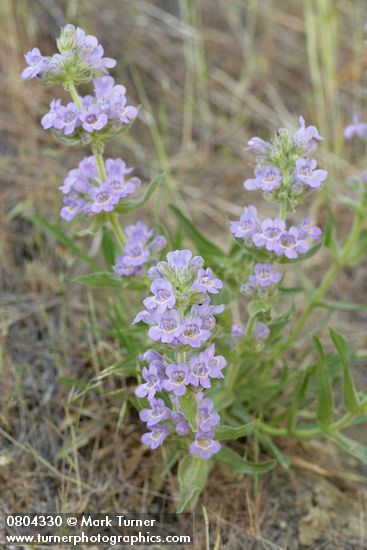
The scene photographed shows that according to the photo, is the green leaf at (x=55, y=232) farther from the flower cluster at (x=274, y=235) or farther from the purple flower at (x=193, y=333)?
the purple flower at (x=193, y=333)

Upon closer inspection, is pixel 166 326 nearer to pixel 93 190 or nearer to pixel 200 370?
pixel 200 370

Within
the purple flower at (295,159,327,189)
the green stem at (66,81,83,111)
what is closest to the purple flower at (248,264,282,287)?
the purple flower at (295,159,327,189)

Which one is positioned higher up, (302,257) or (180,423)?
(302,257)

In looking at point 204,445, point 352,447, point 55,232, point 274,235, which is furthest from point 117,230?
point 352,447

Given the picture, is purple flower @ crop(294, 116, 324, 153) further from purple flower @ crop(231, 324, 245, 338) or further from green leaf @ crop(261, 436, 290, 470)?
green leaf @ crop(261, 436, 290, 470)

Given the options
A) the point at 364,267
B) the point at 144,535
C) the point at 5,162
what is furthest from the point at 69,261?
the point at 364,267

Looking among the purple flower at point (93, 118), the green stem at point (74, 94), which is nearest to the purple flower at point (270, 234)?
the purple flower at point (93, 118)

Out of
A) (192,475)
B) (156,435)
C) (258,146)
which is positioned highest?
(258,146)
